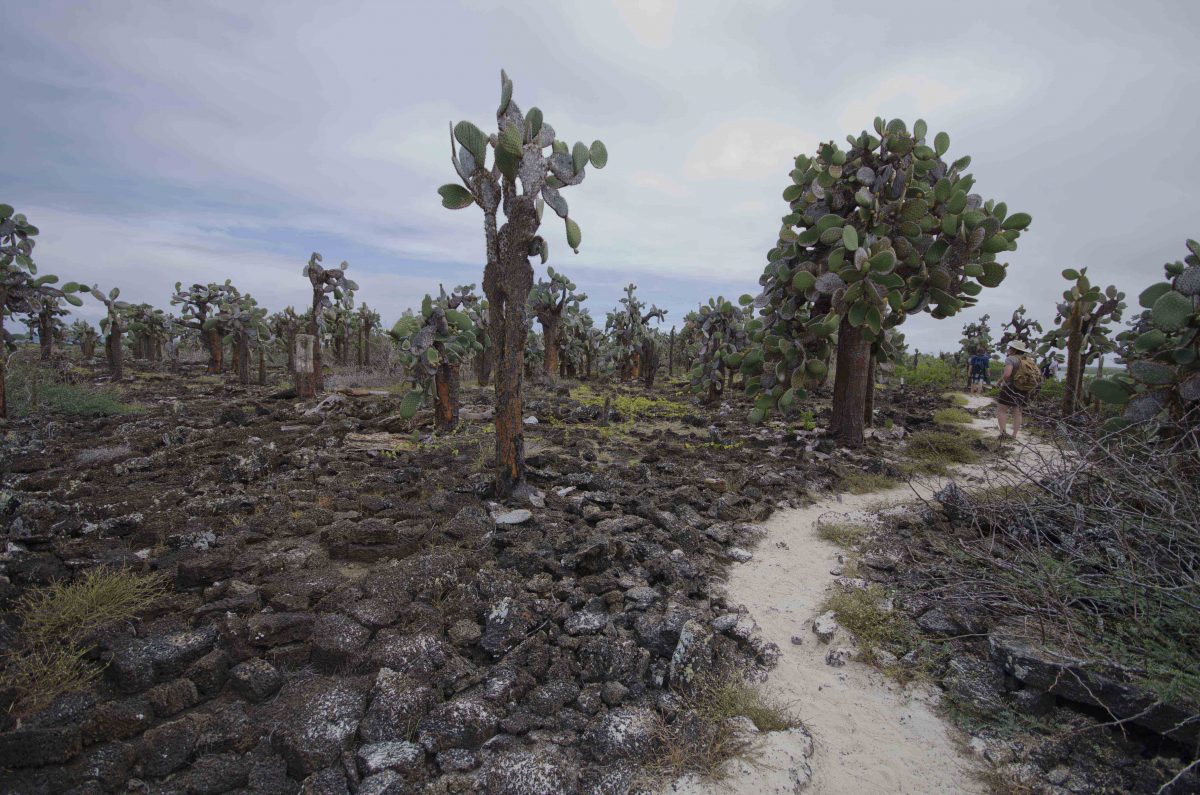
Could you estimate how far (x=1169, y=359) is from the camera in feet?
15.6

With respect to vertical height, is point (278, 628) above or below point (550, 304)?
below

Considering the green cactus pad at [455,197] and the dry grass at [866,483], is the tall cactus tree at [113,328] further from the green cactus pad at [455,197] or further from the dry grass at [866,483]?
the dry grass at [866,483]

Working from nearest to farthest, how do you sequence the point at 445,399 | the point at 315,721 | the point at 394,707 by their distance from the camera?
the point at 315,721
the point at 394,707
the point at 445,399

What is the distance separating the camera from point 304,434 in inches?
335

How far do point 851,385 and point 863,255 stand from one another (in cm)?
224

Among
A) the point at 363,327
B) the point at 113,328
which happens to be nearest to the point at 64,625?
the point at 113,328

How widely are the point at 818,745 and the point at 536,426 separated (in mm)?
7361

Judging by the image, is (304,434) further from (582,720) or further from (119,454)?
(582,720)

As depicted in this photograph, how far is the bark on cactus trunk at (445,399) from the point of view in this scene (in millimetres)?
9047

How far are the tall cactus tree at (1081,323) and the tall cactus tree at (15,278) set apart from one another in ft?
63.8

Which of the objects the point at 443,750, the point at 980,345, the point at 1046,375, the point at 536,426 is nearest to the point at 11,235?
the point at 536,426

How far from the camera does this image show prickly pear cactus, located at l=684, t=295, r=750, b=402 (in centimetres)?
1305

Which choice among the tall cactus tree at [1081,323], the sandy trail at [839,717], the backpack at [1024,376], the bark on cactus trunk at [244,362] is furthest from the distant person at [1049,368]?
the bark on cactus trunk at [244,362]

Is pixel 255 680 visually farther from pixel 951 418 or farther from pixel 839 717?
pixel 951 418
